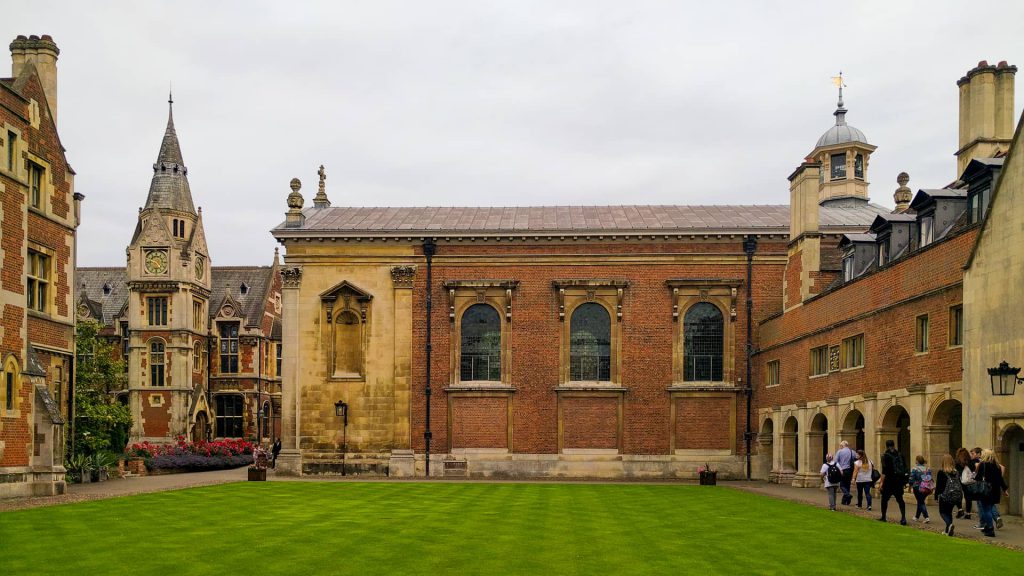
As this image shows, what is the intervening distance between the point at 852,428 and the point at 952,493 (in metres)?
12.1

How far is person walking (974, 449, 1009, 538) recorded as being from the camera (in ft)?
59.4

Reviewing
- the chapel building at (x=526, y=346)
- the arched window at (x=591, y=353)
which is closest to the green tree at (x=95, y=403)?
the chapel building at (x=526, y=346)

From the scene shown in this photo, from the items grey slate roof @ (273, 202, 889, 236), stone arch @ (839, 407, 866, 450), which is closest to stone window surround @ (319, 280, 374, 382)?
grey slate roof @ (273, 202, 889, 236)

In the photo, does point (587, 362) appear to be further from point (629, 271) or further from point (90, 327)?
point (90, 327)

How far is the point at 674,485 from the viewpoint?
3556 centimetres

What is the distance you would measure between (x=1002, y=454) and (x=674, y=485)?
15674 millimetres

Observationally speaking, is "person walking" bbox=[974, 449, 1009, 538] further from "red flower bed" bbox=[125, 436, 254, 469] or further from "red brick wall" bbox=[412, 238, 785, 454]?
"red flower bed" bbox=[125, 436, 254, 469]

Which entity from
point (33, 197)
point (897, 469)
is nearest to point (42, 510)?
point (33, 197)

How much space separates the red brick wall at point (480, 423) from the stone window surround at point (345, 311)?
14.9ft

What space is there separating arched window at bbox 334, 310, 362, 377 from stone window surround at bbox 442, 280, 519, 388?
13.8 ft

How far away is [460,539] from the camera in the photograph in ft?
54.8

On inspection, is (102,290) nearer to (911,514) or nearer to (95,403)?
(95,403)

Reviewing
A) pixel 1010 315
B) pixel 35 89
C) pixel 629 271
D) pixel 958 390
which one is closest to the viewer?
pixel 1010 315

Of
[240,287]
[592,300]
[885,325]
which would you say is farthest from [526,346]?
[240,287]
